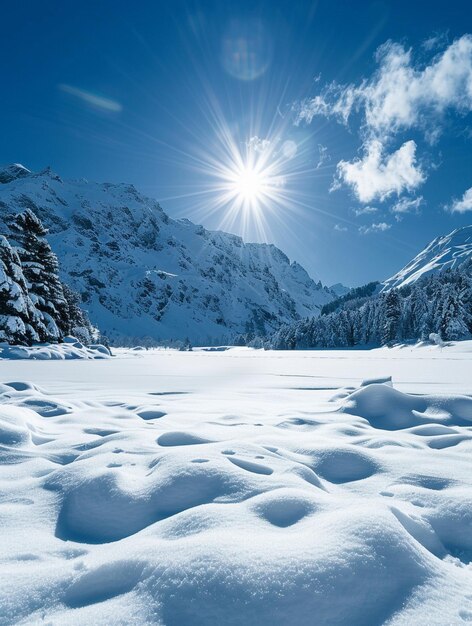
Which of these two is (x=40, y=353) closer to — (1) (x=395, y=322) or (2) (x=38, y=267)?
(2) (x=38, y=267)

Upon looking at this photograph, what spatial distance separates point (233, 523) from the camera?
1.51m

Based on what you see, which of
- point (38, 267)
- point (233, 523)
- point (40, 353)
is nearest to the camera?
point (233, 523)

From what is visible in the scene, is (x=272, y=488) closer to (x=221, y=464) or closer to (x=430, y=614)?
(x=221, y=464)

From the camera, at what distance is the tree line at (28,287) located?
1456 centimetres

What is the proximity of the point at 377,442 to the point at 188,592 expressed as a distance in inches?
93.8

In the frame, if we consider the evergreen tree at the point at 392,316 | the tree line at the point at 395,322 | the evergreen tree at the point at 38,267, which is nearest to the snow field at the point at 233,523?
the evergreen tree at the point at 38,267

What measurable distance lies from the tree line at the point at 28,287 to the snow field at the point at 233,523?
13.4 meters

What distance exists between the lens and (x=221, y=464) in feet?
7.07

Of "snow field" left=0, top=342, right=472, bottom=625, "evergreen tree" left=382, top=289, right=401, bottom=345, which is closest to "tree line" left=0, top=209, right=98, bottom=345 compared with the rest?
"snow field" left=0, top=342, right=472, bottom=625

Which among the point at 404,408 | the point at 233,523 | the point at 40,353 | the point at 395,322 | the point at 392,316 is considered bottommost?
the point at 233,523

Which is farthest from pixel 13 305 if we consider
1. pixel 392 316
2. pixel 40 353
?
pixel 392 316

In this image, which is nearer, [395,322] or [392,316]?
[392,316]

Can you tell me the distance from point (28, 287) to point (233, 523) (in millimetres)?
19330

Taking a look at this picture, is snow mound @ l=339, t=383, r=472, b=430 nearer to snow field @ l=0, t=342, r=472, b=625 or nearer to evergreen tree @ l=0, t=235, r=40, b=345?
snow field @ l=0, t=342, r=472, b=625
